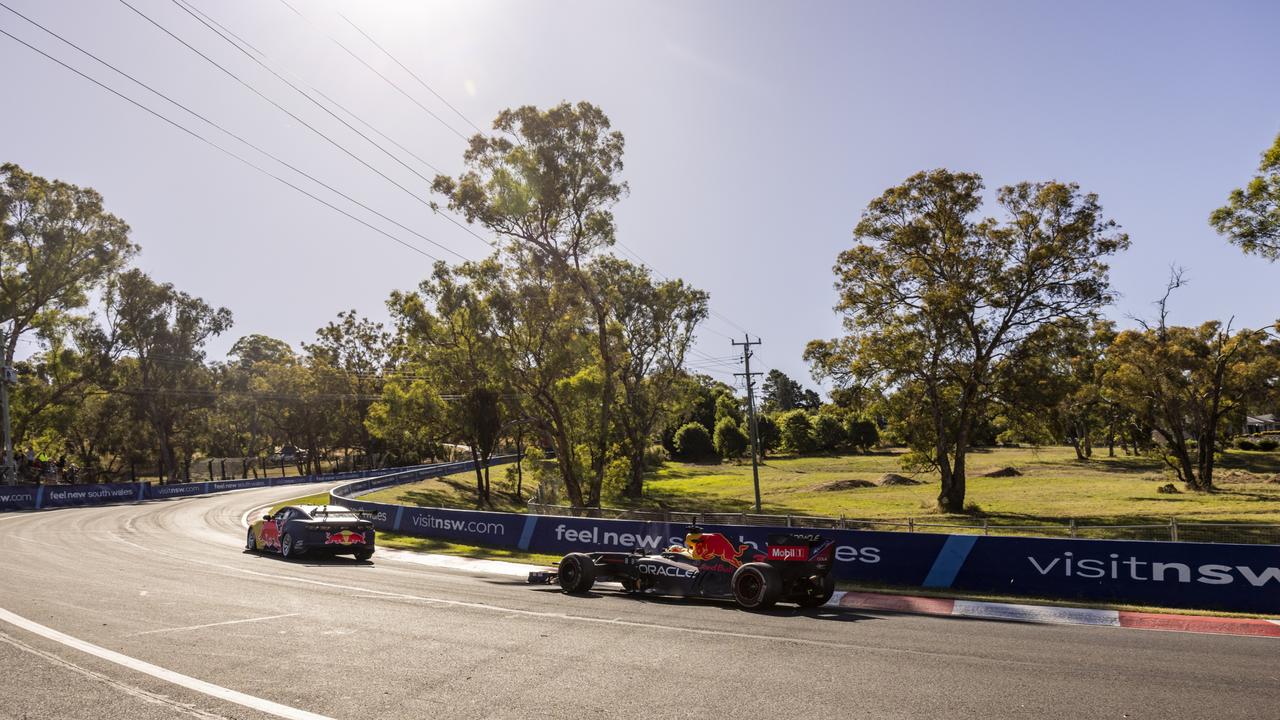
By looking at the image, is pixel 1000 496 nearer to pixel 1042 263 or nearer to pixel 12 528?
pixel 1042 263

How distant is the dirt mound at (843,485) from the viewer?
172ft

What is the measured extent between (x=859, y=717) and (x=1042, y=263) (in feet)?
114

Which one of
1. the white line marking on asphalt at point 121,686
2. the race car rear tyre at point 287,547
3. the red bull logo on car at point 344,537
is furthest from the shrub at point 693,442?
the white line marking on asphalt at point 121,686

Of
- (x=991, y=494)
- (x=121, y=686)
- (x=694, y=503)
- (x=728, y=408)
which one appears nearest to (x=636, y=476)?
(x=694, y=503)

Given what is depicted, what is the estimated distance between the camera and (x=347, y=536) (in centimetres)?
2080

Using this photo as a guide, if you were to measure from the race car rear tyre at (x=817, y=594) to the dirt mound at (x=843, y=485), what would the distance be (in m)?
40.1

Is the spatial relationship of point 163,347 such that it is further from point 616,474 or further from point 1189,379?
point 1189,379

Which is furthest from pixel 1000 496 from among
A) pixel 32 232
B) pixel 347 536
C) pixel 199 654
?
pixel 32 232

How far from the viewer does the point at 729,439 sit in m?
90.3

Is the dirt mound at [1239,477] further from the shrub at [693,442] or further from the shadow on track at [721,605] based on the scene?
the shrub at [693,442]

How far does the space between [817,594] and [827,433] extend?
85.0 metres

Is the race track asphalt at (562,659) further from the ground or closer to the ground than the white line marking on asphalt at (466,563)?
further from the ground

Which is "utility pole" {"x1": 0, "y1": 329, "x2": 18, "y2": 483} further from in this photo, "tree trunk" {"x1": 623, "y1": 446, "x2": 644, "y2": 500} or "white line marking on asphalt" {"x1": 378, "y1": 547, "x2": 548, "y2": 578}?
"tree trunk" {"x1": 623, "y1": 446, "x2": 644, "y2": 500}

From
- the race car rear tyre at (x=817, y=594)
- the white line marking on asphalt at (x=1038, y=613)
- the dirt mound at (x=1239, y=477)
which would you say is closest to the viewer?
the white line marking on asphalt at (x=1038, y=613)
